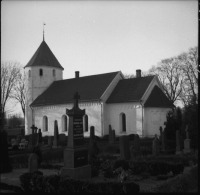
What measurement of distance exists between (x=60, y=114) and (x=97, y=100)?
5.39 meters

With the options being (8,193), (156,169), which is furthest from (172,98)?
(8,193)

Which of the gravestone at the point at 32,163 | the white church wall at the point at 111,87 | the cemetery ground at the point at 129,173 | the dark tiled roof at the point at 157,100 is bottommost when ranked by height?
the cemetery ground at the point at 129,173

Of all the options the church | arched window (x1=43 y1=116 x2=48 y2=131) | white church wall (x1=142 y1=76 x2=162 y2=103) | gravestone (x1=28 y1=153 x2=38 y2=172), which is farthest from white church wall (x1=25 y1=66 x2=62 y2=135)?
gravestone (x1=28 y1=153 x2=38 y2=172)

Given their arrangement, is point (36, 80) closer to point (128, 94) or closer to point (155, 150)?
point (128, 94)

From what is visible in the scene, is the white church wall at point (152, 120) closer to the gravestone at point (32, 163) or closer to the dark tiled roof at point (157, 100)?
the dark tiled roof at point (157, 100)

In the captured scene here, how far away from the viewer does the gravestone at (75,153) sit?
9.34 m

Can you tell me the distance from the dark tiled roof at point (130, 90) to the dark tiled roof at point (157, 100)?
3.12 ft

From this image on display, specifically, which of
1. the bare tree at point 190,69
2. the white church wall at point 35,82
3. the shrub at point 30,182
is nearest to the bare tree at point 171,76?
the bare tree at point 190,69

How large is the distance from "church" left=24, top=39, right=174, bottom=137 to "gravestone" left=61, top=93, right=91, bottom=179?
1667cm

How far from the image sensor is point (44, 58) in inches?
1399

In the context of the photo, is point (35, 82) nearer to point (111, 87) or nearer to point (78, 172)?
point (111, 87)

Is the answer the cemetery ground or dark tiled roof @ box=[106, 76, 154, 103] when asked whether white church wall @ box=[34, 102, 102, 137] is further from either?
the cemetery ground

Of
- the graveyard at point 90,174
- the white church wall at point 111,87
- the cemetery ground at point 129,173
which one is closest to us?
the graveyard at point 90,174

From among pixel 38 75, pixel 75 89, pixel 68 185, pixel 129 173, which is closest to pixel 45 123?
pixel 75 89
